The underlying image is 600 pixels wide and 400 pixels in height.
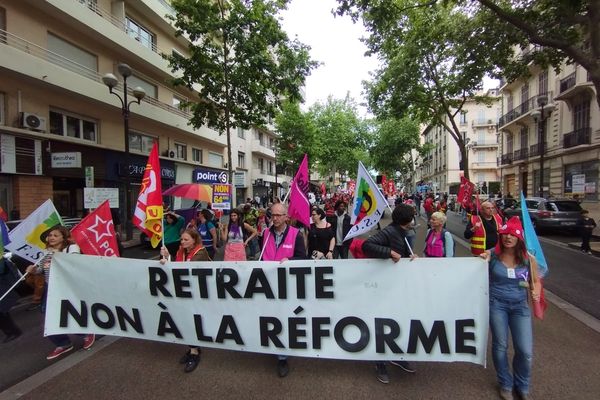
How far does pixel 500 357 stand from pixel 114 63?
19.1 m

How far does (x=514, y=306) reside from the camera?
3.15m

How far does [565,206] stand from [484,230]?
467 inches

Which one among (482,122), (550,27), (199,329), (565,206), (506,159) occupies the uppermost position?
(482,122)

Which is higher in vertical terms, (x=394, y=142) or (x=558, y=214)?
(x=394, y=142)

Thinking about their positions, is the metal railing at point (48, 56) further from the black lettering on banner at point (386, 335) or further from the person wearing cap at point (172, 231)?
the black lettering on banner at point (386, 335)

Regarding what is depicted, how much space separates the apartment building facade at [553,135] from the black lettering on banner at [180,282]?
17.3 metres

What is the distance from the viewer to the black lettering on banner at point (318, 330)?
355 cm

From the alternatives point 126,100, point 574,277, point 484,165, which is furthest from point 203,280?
point 484,165

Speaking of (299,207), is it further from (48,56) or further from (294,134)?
(294,134)

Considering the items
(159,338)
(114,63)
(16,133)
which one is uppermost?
(114,63)

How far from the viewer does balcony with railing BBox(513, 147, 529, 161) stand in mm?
30547

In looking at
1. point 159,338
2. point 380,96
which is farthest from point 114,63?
point 159,338

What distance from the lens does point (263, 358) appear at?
4.00m

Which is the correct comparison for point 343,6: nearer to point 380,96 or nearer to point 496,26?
point 496,26
